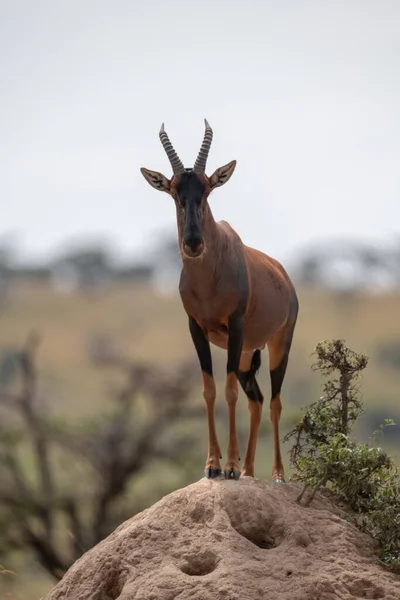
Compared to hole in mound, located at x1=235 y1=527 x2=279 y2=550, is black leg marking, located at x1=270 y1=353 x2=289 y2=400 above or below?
above

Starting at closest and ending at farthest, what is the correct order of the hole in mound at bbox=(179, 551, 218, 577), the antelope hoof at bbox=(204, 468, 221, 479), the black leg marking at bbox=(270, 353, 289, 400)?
the hole in mound at bbox=(179, 551, 218, 577) < the antelope hoof at bbox=(204, 468, 221, 479) < the black leg marking at bbox=(270, 353, 289, 400)

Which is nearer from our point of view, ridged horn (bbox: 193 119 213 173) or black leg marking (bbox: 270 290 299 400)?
ridged horn (bbox: 193 119 213 173)

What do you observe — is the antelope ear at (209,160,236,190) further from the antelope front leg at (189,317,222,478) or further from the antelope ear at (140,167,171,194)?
the antelope front leg at (189,317,222,478)

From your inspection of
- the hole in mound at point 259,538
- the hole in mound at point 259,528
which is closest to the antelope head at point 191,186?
the hole in mound at point 259,528

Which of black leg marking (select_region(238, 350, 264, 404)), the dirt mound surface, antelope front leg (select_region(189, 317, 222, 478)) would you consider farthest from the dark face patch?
the dirt mound surface

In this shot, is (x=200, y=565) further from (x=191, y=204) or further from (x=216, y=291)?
(x=191, y=204)

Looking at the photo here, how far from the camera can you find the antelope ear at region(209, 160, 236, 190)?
8.64 m

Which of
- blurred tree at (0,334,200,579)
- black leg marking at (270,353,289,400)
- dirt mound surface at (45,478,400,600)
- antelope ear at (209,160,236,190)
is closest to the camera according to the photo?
dirt mound surface at (45,478,400,600)

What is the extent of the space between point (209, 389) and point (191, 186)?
5.87 feet

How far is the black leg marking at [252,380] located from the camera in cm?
941

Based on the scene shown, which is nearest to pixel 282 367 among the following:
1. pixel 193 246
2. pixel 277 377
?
pixel 277 377

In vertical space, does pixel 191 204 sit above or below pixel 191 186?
below

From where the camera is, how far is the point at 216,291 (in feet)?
28.2

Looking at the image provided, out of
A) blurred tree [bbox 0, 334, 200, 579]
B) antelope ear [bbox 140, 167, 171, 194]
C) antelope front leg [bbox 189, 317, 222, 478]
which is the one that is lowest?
antelope front leg [bbox 189, 317, 222, 478]
